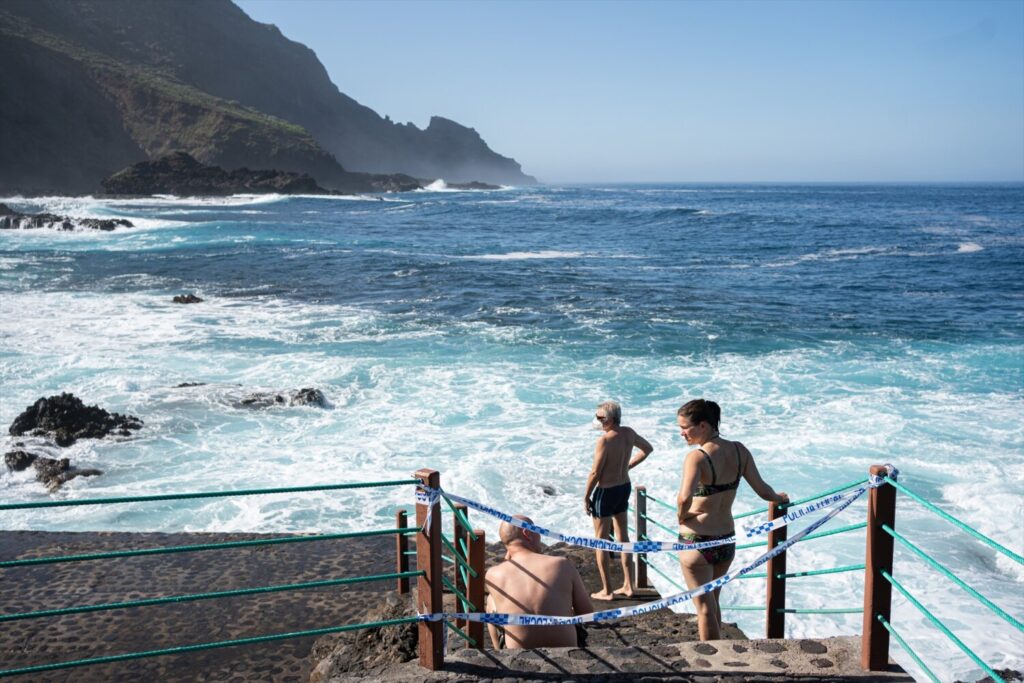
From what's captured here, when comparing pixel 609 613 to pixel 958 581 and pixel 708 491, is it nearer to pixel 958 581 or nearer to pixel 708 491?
pixel 708 491

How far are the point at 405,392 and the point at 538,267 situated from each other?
63.7ft

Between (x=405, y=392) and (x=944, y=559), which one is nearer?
(x=944, y=559)

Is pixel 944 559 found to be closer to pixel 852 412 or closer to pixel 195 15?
pixel 852 412

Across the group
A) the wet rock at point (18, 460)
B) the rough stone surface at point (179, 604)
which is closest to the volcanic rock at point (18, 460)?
the wet rock at point (18, 460)

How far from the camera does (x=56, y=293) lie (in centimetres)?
2434

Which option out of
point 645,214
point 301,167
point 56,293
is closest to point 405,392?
point 56,293

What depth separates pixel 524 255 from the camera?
38.3 metres

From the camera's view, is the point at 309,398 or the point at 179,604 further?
the point at 309,398

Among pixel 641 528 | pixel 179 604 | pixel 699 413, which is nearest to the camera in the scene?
pixel 699 413

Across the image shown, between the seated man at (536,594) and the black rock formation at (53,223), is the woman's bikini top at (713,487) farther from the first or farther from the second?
the black rock formation at (53,223)

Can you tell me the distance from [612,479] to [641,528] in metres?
1.02

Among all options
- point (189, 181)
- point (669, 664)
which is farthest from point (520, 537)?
point (189, 181)

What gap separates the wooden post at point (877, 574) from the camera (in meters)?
3.61

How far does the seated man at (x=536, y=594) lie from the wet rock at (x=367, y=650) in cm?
71
